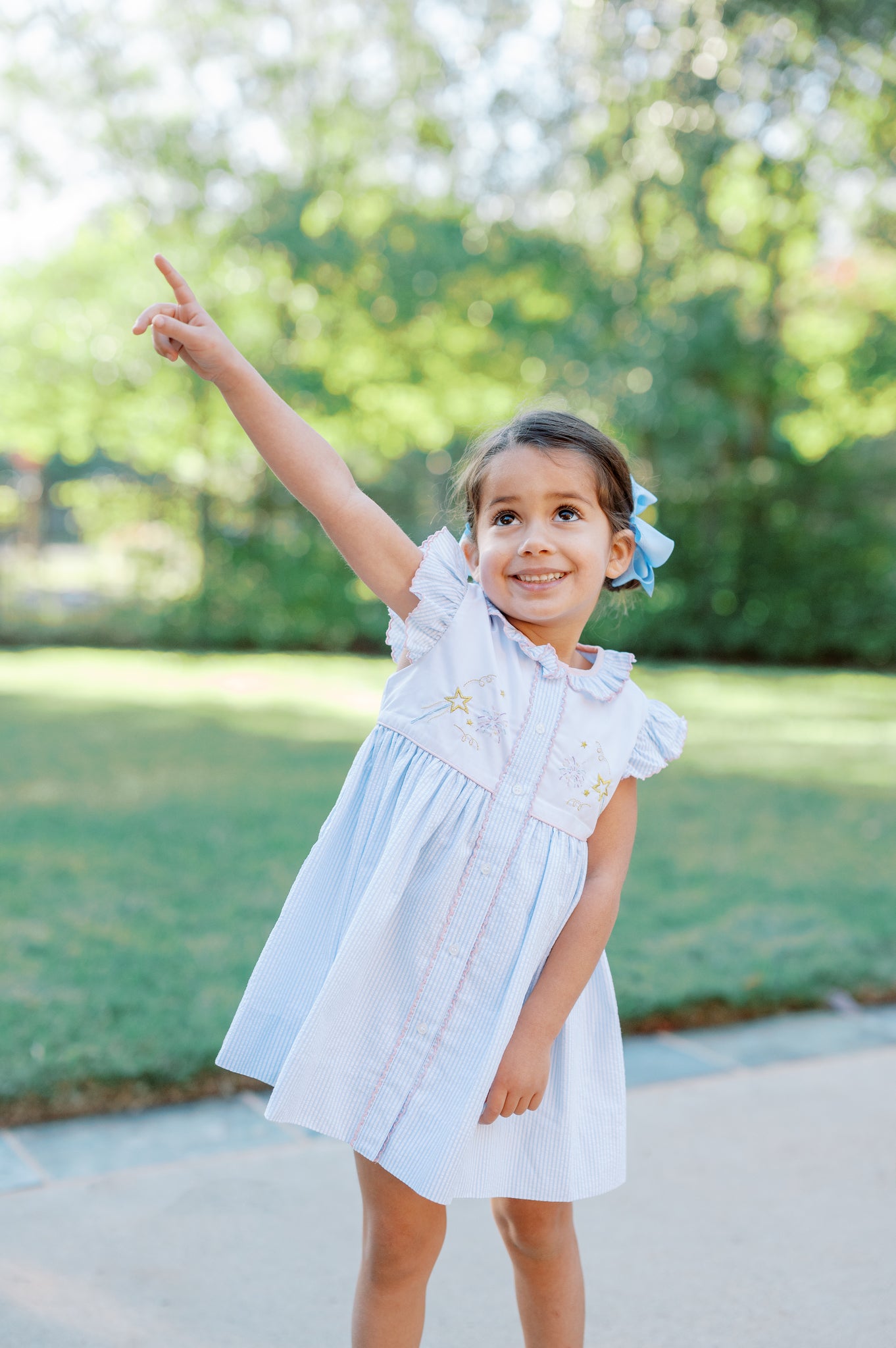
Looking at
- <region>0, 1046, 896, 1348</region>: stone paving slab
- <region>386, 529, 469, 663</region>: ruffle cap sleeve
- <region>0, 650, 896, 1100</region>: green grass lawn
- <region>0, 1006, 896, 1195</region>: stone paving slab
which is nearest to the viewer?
<region>386, 529, 469, 663</region>: ruffle cap sleeve

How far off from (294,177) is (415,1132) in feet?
44.2

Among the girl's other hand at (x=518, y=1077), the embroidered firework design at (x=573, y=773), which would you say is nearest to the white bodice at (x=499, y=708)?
the embroidered firework design at (x=573, y=773)

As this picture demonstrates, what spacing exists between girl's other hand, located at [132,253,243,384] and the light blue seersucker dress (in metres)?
0.34

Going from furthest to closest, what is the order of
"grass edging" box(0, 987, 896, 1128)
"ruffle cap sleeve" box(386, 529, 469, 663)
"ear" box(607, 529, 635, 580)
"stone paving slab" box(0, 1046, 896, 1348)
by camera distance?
"grass edging" box(0, 987, 896, 1128)
"stone paving slab" box(0, 1046, 896, 1348)
"ear" box(607, 529, 635, 580)
"ruffle cap sleeve" box(386, 529, 469, 663)

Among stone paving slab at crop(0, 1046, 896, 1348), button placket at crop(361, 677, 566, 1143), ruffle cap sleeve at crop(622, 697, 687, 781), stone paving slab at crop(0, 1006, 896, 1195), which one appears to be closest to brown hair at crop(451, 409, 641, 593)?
ruffle cap sleeve at crop(622, 697, 687, 781)

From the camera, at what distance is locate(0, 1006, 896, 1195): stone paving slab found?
250 cm

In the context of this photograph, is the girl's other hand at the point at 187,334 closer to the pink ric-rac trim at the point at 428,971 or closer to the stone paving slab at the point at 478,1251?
the pink ric-rac trim at the point at 428,971

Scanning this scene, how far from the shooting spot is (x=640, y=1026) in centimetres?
333

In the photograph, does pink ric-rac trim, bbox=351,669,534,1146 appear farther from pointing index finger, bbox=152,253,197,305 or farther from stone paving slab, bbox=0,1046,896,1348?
pointing index finger, bbox=152,253,197,305

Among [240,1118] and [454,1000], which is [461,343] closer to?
[240,1118]

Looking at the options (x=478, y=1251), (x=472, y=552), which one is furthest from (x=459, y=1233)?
(x=472, y=552)

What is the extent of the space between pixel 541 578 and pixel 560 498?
0.34ft

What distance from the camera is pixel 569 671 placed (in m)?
1.72

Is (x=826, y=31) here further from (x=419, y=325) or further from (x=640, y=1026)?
(x=419, y=325)
